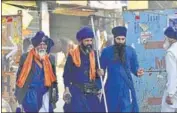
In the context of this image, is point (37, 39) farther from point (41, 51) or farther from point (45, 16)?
point (45, 16)

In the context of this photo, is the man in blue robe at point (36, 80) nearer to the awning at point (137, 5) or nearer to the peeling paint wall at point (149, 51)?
the peeling paint wall at point (149, 51)

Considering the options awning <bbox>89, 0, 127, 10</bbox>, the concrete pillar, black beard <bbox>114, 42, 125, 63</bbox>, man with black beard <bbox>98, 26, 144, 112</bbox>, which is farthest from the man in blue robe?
awning <bbox>89, 0, 127, 10</bbox>

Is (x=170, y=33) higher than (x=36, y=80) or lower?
higher

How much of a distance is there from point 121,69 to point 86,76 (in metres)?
0.48

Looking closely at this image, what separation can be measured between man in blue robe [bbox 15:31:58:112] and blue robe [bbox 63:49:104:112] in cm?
31

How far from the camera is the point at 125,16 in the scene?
699cm

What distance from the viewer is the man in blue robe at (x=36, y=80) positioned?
6.67 metres

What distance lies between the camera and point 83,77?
21.5 ft

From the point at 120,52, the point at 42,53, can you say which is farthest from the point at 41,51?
the point at 120,52

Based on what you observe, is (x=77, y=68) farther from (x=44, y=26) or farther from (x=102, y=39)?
(x=44, y=26)

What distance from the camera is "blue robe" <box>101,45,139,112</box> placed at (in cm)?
653

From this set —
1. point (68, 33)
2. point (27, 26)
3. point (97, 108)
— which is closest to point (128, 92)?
point (97, 108)

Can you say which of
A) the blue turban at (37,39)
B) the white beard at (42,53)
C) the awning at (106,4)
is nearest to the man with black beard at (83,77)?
the white beard at (42,53)

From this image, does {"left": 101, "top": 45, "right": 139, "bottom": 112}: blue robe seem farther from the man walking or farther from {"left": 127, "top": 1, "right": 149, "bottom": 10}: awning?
{"left": 127, "top": 1, "right": 149, "bottom": 10}: awning
